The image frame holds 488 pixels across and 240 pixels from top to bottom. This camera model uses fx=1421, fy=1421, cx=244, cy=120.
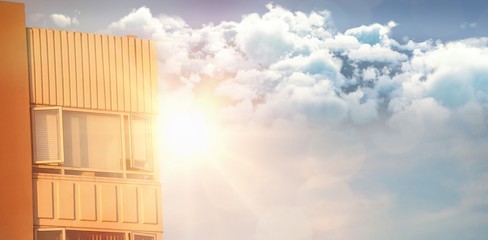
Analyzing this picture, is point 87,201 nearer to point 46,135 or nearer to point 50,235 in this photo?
point 50,235

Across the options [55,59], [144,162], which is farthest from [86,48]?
[144,162]

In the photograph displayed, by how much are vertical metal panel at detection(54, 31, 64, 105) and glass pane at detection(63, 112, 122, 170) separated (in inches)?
19.6

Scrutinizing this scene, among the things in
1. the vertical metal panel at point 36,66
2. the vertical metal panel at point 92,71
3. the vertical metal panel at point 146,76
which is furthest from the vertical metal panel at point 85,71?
the vertical metal panel at point 146,76

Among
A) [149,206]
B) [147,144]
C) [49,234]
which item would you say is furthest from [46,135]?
[149,206]

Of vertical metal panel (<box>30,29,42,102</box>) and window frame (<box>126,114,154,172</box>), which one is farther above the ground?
vertical metal panel (<box>30,29,42,102</box>)

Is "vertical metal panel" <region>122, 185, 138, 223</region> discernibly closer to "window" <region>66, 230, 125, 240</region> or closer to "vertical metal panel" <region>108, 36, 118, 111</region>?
"window" <region>66, 230, 125, 240</region>

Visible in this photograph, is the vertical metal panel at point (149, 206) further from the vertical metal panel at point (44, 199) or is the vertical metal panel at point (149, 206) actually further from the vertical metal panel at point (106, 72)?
the vertical metal panel at point (44, 199)

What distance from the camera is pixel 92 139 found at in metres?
39.6

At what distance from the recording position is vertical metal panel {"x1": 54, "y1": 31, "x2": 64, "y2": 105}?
3922 centimetres

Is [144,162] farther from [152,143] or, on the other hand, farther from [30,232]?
[30,232]

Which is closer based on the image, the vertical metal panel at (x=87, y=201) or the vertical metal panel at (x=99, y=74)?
the vertical metal panel at (x=87, y=201)

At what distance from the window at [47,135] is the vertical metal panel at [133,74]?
245cm

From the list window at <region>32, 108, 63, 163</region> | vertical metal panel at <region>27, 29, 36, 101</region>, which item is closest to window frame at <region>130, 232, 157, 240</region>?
window at <region>32, 108, 63, 163</region>

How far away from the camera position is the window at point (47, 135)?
38594 mm
